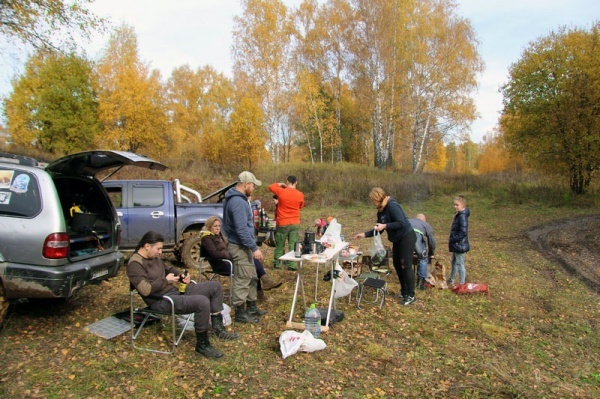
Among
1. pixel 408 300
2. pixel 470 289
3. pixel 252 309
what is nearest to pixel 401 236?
pixel 408 300

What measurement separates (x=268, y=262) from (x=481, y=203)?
14.2 m

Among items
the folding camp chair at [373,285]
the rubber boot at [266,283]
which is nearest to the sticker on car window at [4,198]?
the rubber boot at [266,283]

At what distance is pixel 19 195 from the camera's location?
13.3 feet

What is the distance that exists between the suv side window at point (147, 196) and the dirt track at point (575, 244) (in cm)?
794

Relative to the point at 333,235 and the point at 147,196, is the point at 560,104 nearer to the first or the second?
the point at 333,235

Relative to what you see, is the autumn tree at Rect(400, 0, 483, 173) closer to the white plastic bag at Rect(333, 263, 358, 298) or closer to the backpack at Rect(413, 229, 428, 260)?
the backpack at Rect(413, 229, 428, 260)

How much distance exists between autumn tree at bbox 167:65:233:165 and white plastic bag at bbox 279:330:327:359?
63.6 feet

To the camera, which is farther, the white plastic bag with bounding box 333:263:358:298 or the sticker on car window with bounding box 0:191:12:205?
the white plastic bag with bounding box 333:263:358:298

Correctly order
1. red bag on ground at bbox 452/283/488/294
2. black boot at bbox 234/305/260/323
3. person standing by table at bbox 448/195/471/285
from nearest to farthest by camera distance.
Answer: black boot at bbox 234/305/260/323
red bag on ground at bbox 452/283/488/294
person standing by table at bbox 448/195/471/285

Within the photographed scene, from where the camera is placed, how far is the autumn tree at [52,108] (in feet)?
62.2

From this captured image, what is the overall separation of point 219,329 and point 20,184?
256 cm

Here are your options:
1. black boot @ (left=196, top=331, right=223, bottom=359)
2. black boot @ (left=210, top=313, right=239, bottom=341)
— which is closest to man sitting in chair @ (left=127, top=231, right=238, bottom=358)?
black boot @ (left=196, top=331, right=223, bottom=359)

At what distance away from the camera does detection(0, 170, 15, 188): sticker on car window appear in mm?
4074

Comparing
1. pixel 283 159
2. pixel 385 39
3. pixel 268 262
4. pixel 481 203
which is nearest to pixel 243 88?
pixel 283 159
